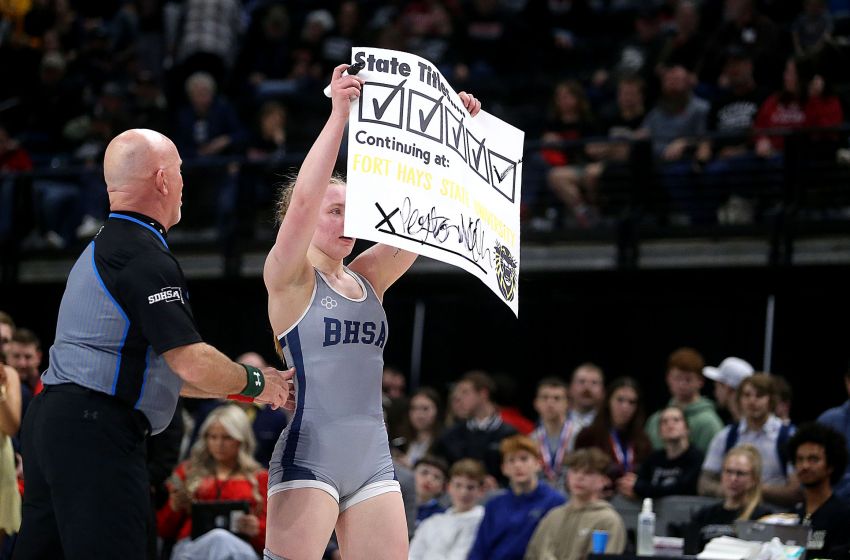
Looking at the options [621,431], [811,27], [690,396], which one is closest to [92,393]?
[621,431]

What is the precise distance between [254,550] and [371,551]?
3.69 m

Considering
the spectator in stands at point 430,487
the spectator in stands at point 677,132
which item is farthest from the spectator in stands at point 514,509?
the spectator in stands at point 677,132

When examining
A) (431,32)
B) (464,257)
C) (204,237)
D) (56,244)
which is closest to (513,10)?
(431,32)

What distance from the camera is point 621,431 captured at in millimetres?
9062

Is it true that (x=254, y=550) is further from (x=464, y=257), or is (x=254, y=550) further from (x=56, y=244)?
(x=56, y=244)

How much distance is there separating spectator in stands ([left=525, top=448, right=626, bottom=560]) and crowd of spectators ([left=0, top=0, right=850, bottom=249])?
A: 3.41 m

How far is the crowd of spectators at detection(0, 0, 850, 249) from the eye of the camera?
1080 cm

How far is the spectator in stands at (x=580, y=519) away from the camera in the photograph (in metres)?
7.77

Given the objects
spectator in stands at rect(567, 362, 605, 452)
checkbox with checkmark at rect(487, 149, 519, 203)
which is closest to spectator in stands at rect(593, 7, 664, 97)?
spectator in stands at rect(567, 362, 605, 452)

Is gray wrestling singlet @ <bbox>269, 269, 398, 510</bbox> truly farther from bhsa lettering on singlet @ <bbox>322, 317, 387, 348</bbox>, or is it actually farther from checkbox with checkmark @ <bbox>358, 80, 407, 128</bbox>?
checkbox with checkmark @ <bbox>358, 80, 407, 128</bbox>

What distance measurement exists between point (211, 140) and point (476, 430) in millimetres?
4781

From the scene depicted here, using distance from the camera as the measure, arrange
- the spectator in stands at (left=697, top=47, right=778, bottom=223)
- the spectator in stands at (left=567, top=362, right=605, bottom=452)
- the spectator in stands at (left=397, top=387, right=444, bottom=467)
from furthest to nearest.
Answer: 1. the spectator in stands at (left=697, top=47, right=778, bottom=223)
2. the spectator in stands at (left=397, top=387, right=444, bottom=467)
3. the spectator in stands at (left=567, top=362, right=605, bottom=452)

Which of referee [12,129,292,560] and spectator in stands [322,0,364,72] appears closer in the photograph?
referee [12,129,292,560]

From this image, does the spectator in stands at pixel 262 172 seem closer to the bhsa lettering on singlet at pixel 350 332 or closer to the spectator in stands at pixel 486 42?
the spectator in stands at pixel 486 42
